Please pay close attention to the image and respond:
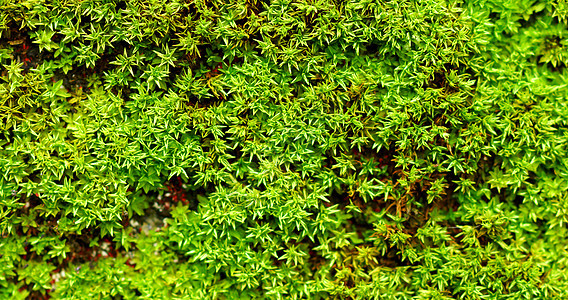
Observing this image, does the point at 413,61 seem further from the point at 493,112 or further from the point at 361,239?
the point at 361,239

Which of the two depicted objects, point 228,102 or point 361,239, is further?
point 361,239

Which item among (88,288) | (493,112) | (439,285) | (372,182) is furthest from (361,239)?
(88,288)

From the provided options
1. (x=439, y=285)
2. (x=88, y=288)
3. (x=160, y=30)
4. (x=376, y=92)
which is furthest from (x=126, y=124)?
(x=439, y=285)

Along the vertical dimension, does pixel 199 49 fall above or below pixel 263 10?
below

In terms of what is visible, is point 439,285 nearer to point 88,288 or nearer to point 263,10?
point 263,10

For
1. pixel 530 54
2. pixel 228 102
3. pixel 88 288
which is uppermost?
pixel 530 54

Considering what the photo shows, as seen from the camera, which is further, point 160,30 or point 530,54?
point 530,54
